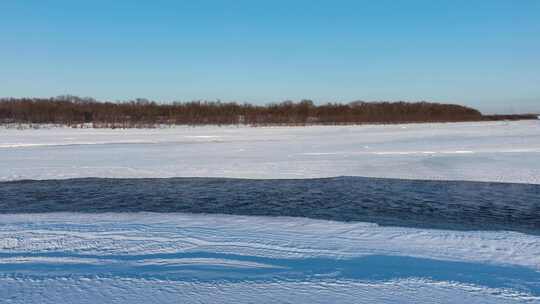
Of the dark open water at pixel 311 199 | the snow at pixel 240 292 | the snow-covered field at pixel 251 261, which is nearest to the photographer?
the snow at pixel 240 292

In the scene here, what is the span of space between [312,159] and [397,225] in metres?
7.78

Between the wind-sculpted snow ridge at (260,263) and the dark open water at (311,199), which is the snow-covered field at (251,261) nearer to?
the wind-sculpted snow ridge at (260,263)

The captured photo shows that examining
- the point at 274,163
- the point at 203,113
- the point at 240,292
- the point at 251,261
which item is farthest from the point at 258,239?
the point at 203,113

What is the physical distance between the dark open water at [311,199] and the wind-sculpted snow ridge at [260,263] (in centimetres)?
143

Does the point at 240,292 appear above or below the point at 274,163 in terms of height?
below

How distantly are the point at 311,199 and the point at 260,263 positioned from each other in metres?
4.41

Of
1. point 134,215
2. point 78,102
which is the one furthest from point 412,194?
point 78,102

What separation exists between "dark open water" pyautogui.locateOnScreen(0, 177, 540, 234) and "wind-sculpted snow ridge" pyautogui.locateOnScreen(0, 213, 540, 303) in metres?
1.43

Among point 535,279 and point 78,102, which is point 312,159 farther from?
point 78,102

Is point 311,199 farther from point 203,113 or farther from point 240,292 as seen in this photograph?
point 203,113

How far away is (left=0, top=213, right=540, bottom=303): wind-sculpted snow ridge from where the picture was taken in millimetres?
3365

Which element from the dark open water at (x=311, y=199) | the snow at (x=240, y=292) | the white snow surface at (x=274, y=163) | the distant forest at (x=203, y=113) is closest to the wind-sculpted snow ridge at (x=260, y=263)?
the snow at (x=240, y=292)

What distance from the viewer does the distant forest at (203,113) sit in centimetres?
4750

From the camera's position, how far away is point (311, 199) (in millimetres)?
8398
